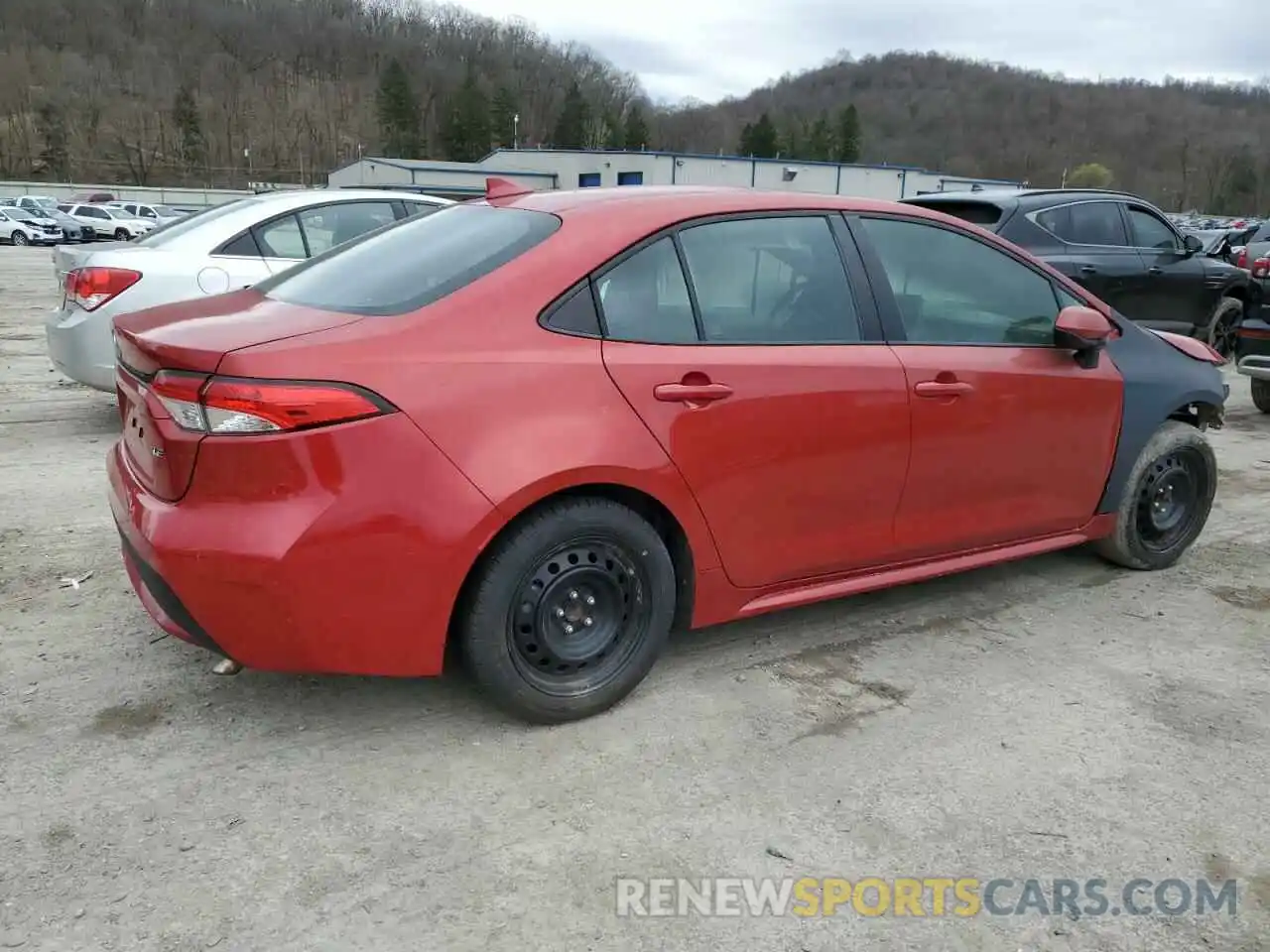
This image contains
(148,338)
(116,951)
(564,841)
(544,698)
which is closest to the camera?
(116,951)

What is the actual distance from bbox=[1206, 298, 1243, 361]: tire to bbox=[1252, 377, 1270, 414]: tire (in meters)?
2.12

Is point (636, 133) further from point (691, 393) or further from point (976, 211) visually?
point (691, 393)

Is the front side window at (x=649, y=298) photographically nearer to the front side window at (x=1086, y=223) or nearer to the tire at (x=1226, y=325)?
the front side window at (x=1086, y=223)

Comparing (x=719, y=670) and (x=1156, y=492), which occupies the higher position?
(x=1156, y=492)

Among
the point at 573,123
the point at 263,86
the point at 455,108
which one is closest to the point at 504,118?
the point at 455,108

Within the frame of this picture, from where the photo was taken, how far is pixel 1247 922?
2.23 m

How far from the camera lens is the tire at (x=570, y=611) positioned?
2680 mm

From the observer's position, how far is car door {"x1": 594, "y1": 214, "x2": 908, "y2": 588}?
2896 mm

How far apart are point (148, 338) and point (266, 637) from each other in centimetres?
91

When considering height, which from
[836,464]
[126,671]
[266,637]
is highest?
[836,464]

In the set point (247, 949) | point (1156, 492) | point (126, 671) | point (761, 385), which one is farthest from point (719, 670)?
point (1156, 492)

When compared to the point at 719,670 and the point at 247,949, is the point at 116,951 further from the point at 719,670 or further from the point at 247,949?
the point at 719,670

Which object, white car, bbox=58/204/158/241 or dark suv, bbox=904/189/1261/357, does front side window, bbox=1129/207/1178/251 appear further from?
white car, bbox=58/204/158/241

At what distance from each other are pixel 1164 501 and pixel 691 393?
8.93 feet
